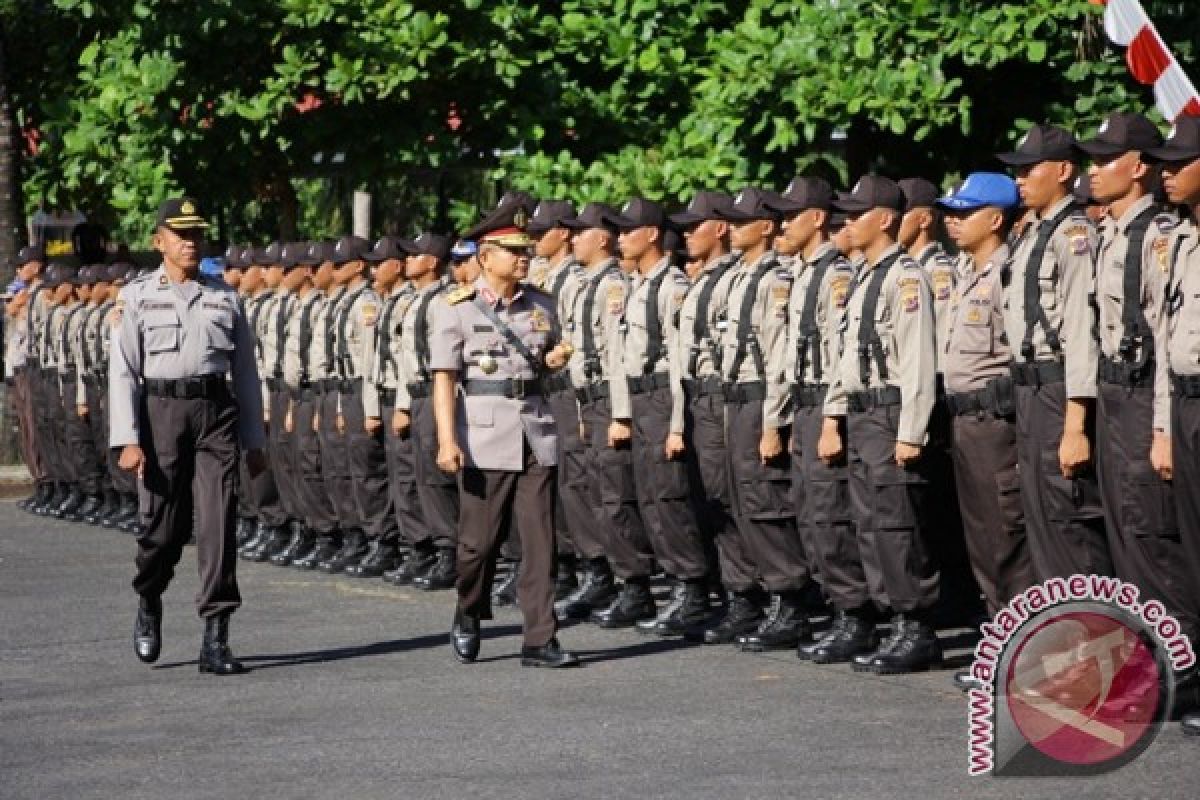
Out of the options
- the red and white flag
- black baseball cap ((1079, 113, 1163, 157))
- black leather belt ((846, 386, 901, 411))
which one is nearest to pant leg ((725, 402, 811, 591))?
black leather belt ((846, 386, 901, 411))

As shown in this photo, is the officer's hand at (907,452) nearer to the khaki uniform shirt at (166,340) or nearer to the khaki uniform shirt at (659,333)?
the khaki uniform shirt at (659,333)

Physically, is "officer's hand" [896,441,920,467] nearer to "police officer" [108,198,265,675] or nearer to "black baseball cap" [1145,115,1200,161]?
"black baseball cap" [1145,115,1200,161]

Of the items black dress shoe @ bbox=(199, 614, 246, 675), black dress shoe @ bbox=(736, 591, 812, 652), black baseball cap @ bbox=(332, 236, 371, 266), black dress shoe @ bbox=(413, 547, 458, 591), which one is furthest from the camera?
black baseball cap @ bbox=(332, 236, 371, 266)

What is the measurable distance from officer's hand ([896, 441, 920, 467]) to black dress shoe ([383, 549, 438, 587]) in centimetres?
531

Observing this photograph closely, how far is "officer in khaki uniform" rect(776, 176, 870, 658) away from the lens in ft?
37.4

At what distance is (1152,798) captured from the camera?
25.4ft

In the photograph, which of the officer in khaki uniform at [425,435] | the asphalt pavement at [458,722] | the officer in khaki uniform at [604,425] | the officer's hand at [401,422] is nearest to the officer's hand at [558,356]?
the asphalt pavement at [458,722]

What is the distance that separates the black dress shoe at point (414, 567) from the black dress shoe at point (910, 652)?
5115 mm

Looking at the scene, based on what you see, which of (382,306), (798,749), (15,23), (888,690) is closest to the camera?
(798,749)

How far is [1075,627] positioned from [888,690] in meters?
0.87

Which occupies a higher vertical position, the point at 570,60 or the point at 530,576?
the point at 570,60

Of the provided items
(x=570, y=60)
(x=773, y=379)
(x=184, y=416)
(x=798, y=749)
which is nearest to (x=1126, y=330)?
(x=798, y=749)

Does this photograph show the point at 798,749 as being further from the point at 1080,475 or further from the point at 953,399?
the point at 953,399

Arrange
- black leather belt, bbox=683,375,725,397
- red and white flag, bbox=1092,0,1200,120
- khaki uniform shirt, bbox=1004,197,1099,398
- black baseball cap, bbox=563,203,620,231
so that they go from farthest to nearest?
red and white flag, bbox=1092,0,1200,120, black baseball cap, bbox=563,203,620,231, black leather belt, bbox=683,375,725,397, khaki uniform shirt, bbox=1004,197,1099,398
